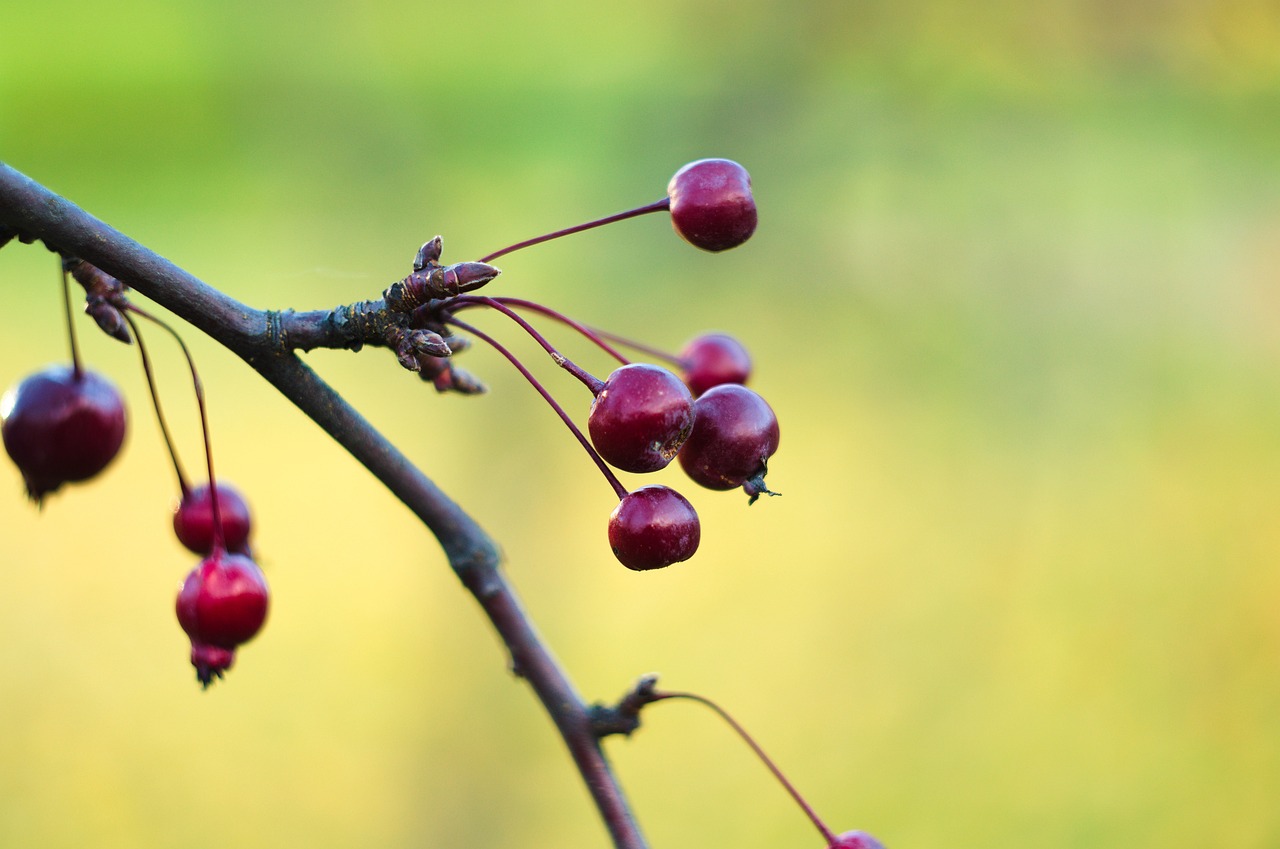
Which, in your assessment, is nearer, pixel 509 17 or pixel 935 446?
pixel 935 446

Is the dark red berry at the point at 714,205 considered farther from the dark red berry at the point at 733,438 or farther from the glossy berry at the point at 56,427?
the glossy berry at the point at 56,427

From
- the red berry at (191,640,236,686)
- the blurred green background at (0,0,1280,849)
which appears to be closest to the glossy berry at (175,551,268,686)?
the red berry at (191,640,236,686)

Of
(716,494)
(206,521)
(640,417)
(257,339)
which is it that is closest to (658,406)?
(640,417)

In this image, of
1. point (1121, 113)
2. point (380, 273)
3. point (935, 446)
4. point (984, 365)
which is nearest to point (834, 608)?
point (935, 446)

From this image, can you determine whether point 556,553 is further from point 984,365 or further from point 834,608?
point 984,365

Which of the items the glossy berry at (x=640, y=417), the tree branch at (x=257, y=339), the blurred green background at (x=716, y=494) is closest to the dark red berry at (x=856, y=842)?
the tree branch at (x=257, y=339)

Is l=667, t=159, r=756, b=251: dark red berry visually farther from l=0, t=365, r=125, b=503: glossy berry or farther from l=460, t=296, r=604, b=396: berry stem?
l=0, t=365, r=125, b=503: glossy berry

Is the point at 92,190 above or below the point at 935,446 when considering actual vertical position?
above
